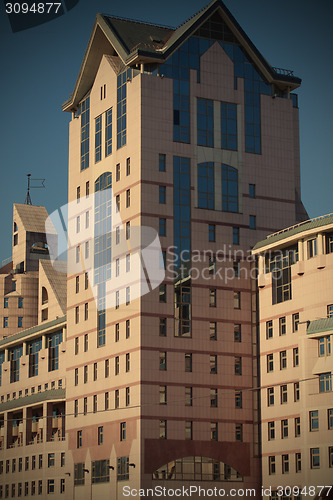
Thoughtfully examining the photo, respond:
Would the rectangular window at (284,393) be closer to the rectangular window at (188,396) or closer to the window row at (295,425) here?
the window row at (295,425)

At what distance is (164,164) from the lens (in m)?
98.4

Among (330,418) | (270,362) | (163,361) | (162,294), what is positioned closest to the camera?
(330,418)

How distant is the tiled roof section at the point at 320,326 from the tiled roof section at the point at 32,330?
39395mm

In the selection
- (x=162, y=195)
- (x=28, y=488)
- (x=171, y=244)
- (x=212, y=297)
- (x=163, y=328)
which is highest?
(x=162, y=195)

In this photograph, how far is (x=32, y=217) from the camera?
484 feet

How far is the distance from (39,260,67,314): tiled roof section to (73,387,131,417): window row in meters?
27.1

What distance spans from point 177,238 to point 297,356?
54.1ft

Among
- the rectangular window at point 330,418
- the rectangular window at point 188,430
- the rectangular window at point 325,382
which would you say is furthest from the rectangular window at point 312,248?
the rectangular window at point 188,430

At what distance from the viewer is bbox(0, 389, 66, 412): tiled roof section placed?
115 metres

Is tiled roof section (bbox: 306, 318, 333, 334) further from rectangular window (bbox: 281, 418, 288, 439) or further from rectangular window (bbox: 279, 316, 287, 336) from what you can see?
rectangular window (bbox: 281, 418, 288, 439)

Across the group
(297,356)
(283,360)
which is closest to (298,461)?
(297,356)

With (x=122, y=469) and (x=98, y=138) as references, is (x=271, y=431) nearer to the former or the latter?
(x=122, y=469)

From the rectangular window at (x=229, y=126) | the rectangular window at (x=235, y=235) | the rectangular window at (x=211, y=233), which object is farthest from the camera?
the rectangular window at (x=229, y=126)

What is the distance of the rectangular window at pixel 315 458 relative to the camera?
275 feet
